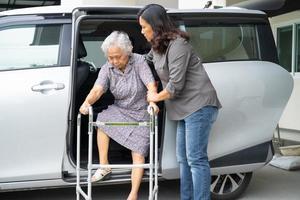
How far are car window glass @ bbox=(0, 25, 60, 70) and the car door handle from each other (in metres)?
0.19

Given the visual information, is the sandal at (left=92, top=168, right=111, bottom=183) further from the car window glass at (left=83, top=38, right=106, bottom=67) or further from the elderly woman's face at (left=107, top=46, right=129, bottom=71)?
the car window glass at (left=83, top=38, right=106, bottom=67)

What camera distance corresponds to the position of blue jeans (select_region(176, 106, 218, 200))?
3.68 metres

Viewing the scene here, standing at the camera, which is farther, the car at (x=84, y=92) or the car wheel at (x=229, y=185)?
the car wheel at (x=229, y=185)

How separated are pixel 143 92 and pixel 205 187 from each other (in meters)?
0.95

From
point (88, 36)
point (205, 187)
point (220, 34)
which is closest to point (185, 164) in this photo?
point (205, 187)

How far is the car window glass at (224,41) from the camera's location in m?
4.25

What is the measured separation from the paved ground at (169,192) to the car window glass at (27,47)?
4.91 feet

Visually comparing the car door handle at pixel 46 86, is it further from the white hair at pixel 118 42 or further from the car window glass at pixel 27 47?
the white hair at pixel 118 42

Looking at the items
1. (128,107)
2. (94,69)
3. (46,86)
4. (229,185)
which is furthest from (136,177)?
(94,69)

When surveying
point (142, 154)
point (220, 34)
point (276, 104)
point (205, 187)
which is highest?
point (220, 34)

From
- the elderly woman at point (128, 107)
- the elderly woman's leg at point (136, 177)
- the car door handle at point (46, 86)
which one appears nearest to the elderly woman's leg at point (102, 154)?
the elderly woman at point (128, 107)

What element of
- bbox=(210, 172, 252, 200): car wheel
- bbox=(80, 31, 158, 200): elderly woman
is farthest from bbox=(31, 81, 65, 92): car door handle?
A: bbox=(210, 172, 252, 200): car wheel

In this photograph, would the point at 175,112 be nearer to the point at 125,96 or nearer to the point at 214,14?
the point at 125,96

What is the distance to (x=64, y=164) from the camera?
3.92 metres
